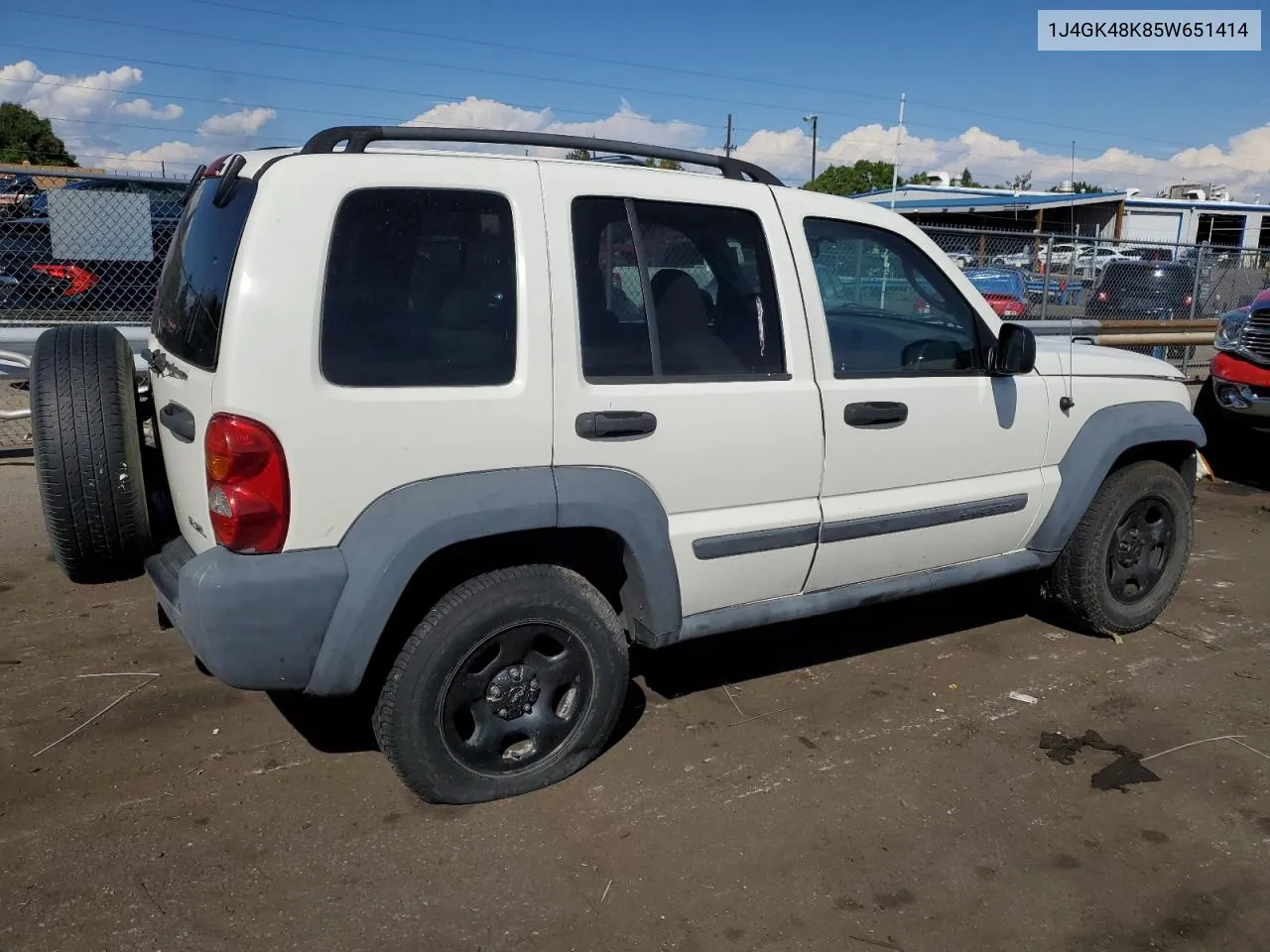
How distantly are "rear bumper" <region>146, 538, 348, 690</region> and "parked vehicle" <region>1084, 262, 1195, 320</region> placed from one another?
43.0ft

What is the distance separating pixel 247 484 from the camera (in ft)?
8.87

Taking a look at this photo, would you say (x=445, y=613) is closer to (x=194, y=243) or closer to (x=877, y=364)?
(x=194, y=243)

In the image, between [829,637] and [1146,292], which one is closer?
[829,637]

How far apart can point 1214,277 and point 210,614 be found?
1566 cm

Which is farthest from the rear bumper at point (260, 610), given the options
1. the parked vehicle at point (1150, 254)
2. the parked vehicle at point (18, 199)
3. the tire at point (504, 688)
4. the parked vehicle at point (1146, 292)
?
the parked vehicle at point (1150, 254)

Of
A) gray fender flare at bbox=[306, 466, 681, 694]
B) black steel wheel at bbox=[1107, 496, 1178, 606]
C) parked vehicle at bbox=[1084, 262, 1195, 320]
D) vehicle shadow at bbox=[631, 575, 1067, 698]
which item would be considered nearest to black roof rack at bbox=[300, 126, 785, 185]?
gray fender flare at bbox=[306, 466, 681, 694]

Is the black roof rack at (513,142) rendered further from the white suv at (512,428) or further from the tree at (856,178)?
the tree at (856,178)

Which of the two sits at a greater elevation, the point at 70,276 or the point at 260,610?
the point at 70,276

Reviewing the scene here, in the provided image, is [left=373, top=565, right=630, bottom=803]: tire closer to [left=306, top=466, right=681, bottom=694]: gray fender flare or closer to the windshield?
[left=306, top=466, right=681, bottom=694]: gray fender flare

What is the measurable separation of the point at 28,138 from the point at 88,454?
248 ft

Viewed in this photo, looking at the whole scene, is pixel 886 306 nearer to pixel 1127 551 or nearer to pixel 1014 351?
Answer: pixel 1014 351

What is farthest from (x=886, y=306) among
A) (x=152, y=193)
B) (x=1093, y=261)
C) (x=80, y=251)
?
(x=1093, y=261)

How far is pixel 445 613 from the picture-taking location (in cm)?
299

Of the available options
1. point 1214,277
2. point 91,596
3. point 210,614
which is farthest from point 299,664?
point 1214,277
